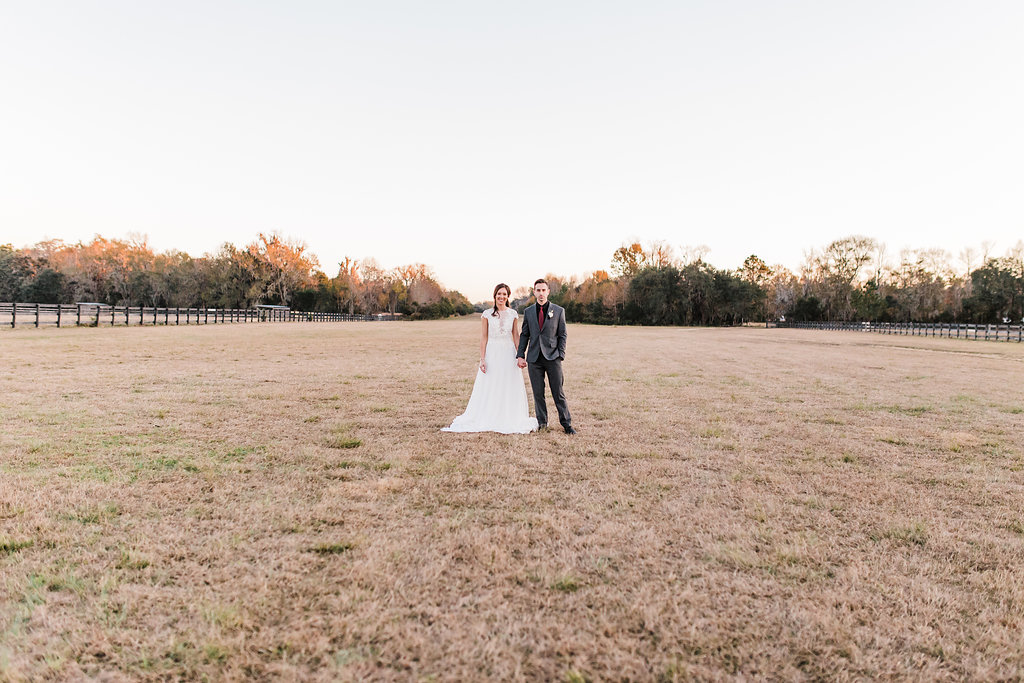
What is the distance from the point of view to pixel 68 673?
193 centimetres

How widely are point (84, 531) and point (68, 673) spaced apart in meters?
1.49

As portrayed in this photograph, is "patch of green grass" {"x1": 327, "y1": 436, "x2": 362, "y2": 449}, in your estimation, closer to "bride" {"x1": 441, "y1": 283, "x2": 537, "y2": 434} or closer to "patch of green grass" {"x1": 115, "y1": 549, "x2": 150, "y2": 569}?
"bride" {"x1": 441, "y1": 283, "x2": 537, "y2": 434}

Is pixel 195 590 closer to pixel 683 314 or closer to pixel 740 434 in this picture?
pixel 740 434

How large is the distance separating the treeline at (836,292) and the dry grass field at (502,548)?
58.0 meters

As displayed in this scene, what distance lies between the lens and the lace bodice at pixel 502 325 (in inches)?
247

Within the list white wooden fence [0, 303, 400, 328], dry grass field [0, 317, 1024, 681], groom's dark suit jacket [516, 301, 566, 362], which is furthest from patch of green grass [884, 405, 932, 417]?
white wooden fence [0, 303, 400, 328]

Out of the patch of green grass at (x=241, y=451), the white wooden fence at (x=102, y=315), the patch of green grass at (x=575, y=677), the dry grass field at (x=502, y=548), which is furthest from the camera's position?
the white wooden fence at (x=102, y=315)

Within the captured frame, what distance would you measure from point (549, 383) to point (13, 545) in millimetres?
4600

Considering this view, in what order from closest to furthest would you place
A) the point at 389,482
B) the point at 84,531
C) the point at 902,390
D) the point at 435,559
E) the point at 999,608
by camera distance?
the point at 999,608
the point at 435,559
the point at 84,531
the point at 389,482
the point at 902,390

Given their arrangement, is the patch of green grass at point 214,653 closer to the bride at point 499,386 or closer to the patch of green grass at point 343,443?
the patch of green grass at point 343,443

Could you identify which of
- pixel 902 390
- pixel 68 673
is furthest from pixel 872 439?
pixel 68 673

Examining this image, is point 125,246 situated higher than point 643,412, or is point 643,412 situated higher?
point 125,246

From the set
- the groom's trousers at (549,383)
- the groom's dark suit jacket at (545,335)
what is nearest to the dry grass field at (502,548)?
the groom's trousers at (549,383)

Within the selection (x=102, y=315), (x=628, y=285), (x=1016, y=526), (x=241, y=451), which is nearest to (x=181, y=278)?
(x=102, y=315)
